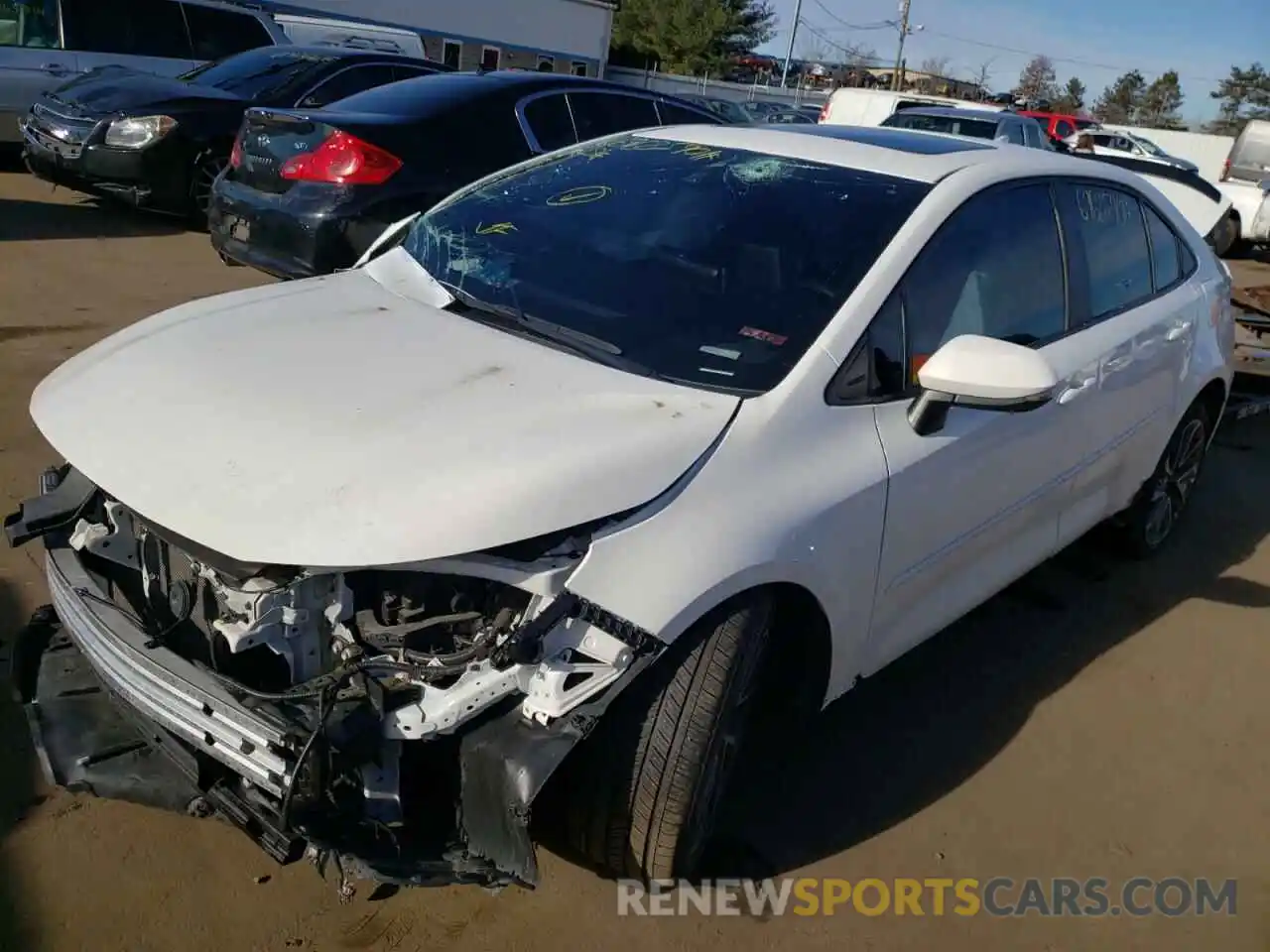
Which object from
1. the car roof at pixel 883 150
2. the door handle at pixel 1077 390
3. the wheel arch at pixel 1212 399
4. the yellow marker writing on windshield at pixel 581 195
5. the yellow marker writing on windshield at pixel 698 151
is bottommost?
the wheel arch at pixel 1212 399

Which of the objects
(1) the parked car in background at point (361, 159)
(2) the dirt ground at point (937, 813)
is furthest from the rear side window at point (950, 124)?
(2) the dirt ground at point (937, 813)

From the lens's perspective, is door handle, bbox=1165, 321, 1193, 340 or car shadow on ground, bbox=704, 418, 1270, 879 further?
door handle, bbox=1165, 321, 1193, 340

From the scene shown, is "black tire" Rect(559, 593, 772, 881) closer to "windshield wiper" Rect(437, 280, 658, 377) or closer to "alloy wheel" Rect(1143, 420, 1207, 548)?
"windshield wiper" Rect(437, 280, 658, 377)

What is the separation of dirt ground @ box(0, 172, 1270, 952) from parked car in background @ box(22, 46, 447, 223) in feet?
14.8

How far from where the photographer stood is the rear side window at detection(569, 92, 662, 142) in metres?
7.06

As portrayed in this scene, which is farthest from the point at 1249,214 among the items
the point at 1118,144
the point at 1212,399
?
the point at 1212,399

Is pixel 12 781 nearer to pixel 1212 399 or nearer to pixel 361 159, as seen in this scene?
pixel 361 159

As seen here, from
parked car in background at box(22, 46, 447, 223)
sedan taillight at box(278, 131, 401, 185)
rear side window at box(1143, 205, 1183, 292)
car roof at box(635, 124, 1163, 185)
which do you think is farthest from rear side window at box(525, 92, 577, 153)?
rear side window at box(1143, 205, 1183, 292)

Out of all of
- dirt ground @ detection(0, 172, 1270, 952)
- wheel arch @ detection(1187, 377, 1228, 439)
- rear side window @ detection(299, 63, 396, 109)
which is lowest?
dirt ground @ detection(0, 172, 1270, 952)

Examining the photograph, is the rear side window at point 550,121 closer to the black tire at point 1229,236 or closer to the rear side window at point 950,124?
the rear side window at point 950,124

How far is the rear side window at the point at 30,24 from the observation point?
1015 cm

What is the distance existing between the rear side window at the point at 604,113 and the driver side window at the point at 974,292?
4067mm

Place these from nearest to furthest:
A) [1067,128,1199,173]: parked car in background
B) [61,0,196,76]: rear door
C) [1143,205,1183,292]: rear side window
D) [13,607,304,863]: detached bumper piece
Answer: [13,607,304,863]: detached bumper piece, [1143,205,1183,292]: rear side window, [61,0,196,76]: rear door, [1067,128,1199,173]: parked car in background

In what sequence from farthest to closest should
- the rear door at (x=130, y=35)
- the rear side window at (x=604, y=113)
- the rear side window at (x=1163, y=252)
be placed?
the rear door at (x=130, y=35) → the rear side window at (x=604, y=113) → the rear side window at (x=1163, y=252)
